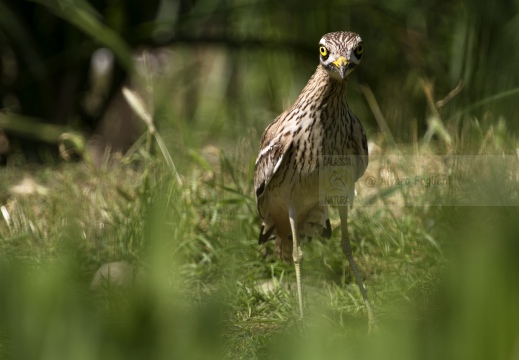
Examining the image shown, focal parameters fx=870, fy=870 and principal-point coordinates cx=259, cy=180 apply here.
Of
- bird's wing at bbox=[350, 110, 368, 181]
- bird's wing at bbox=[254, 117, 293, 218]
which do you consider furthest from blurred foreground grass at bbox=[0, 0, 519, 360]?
bird's wing at bbox=[350, 110, 368, 181]

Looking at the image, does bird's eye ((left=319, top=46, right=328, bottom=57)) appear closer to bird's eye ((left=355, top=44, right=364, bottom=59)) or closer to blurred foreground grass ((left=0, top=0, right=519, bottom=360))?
bird's eye ((left=355, top=44, right=364, bottom=59))

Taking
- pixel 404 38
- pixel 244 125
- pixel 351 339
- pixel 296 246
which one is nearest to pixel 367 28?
pixel 404 38

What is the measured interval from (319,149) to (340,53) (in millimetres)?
417

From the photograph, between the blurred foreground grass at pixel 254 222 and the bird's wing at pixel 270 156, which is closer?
the blurred foreground grass at pixel 254 222

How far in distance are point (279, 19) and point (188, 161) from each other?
1.95 m

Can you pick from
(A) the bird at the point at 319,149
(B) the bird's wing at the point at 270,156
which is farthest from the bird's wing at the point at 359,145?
(B) the bird's wing at the point at 270,156

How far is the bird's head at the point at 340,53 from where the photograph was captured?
10.1 ft

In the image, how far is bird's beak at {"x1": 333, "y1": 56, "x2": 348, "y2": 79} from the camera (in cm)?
305

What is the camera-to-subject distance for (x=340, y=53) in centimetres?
308

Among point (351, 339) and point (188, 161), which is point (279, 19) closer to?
point (188, 161)

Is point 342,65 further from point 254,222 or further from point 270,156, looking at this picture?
point 254,222

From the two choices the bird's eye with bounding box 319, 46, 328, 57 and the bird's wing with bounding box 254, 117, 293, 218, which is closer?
the bird's eye with bounding box 319, 46, 328, 57

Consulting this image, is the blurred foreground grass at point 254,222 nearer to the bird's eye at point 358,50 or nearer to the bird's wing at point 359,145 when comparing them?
the bird's wing at point 359,145

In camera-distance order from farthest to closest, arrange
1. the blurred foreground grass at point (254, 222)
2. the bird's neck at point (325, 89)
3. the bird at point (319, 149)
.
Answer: the bird's neck at point (325, 89) < the bird at point (319, 149) < the blurred foreground grass at point (254, 222)
